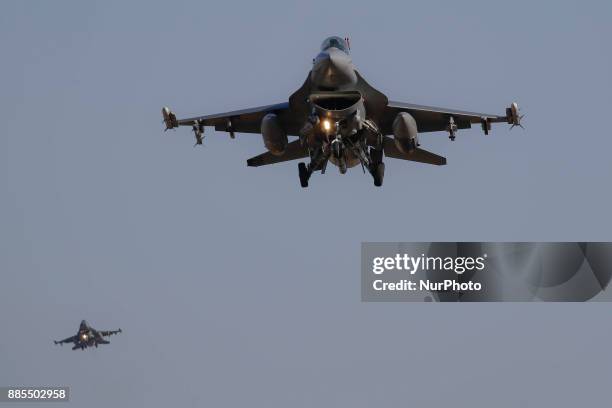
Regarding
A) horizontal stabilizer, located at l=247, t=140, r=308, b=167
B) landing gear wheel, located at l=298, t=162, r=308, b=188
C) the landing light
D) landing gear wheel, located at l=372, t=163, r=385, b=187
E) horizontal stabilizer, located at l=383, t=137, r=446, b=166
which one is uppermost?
horizontal stabilizer, located at l=247, t=140, r=308, b=167

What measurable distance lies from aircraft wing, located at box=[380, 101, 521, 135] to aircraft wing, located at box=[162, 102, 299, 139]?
3594 mm

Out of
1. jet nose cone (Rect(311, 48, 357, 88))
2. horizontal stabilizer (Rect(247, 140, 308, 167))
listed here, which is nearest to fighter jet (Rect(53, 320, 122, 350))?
horizontal stabilizer (Rect(247, 140, 308, 167))

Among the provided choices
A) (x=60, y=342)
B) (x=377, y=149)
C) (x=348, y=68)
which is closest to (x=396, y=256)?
(x=377, y=149)

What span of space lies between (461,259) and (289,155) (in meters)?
8.12

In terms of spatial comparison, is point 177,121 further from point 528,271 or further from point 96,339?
point 96,339

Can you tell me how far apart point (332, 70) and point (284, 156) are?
25.1 feet

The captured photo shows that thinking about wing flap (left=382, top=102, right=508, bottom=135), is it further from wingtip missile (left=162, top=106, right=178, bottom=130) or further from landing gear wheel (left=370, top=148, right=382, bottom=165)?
Result: wingtip missile (left=162, top=106, right=178, bottom=130)

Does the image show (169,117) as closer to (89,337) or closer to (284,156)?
(284,156)

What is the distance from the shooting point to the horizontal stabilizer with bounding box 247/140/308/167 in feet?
150

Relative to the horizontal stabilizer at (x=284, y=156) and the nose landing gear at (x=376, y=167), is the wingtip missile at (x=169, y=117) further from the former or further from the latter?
the nose landing gear at (x=376, y=167)

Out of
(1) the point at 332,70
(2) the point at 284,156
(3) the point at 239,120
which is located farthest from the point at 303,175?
(1) the point at 332,70

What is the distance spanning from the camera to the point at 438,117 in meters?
45.2

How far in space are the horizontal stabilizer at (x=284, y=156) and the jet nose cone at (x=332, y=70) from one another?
564 cm

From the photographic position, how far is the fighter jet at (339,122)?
40.3 meters
